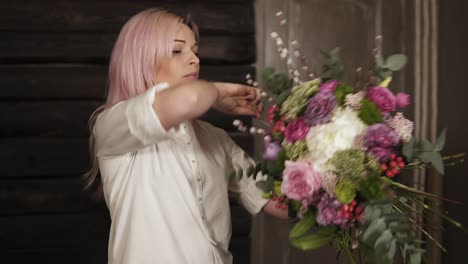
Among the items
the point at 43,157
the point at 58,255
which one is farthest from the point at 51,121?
the point at 58,255

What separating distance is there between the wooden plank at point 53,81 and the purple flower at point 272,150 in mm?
1183

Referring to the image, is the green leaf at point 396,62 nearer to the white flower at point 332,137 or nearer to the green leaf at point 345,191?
the white flower at point 332,137

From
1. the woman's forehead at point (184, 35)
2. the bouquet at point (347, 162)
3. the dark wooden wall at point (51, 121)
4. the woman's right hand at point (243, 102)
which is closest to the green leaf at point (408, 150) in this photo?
the bouquet at point (347, 162)

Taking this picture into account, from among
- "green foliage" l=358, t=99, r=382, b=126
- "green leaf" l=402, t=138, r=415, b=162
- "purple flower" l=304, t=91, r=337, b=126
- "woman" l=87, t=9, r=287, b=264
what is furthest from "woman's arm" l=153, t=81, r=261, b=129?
"green leaf" l=402, t=138, r=415, b=162

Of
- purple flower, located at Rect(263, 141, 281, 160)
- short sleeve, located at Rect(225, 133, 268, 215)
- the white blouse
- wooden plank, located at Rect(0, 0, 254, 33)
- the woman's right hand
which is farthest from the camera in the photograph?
wooden plank, located at Rect(0, 0, 254, 33)

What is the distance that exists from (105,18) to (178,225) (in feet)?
3.80

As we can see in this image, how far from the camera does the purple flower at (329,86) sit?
3.69ft

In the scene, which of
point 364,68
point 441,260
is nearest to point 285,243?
point 441,260

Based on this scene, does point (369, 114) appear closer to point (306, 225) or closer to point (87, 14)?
point (306, 225)

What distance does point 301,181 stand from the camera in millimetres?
Answer: 1069

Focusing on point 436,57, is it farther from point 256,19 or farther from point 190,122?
point 190,122

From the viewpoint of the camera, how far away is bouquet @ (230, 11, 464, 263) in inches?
42.3

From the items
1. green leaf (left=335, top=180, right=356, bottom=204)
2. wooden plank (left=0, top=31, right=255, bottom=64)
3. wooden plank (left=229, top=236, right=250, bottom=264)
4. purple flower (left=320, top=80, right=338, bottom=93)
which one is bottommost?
wooden plank (left=229, top=236, right=250, bottom=264)

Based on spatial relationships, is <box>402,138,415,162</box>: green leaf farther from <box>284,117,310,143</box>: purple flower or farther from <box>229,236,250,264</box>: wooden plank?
<box>229,236,250,264</box>: wooden plank
